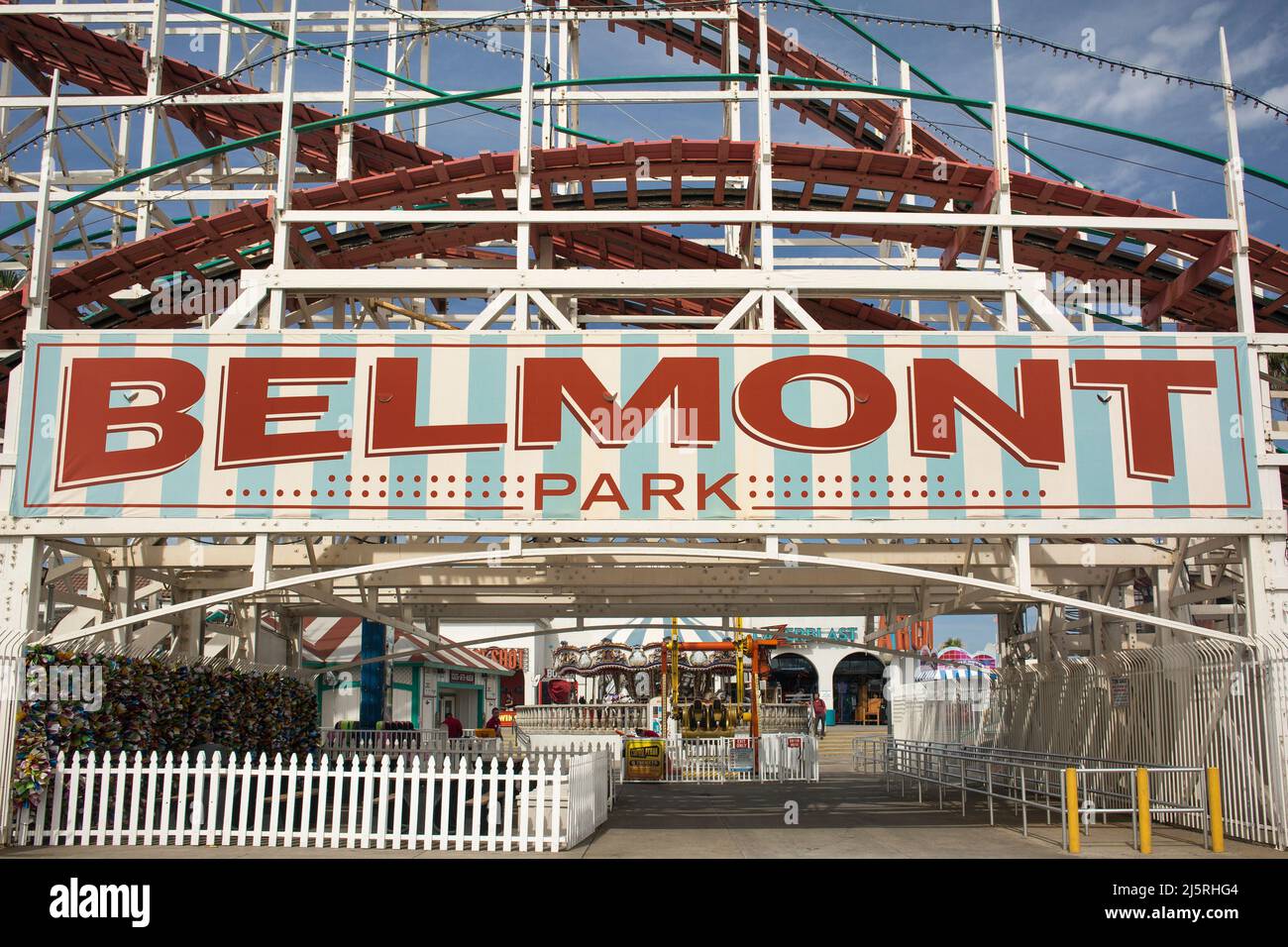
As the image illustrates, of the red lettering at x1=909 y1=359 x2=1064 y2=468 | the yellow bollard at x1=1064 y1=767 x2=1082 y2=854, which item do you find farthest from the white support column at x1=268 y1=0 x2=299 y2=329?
the yellow bollard at x1=1064 y1=767 x2=1082 y2=854

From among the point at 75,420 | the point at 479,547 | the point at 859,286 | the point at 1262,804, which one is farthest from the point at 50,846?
the point at 1262,804

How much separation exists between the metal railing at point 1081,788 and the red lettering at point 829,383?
15.5ft

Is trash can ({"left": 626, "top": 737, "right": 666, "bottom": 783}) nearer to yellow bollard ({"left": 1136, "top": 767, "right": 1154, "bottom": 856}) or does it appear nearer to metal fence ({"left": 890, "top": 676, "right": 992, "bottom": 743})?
metal fence ({"left": 890, "top": 676, "right": 992, "bottom": 743})

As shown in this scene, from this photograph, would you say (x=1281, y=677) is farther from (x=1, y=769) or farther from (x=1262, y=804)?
(x=1, y=769)

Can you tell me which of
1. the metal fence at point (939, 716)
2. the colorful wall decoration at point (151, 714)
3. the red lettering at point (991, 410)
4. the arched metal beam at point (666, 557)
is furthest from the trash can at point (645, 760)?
the red lettering at point (991, 410)

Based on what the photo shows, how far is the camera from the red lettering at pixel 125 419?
14000 mm

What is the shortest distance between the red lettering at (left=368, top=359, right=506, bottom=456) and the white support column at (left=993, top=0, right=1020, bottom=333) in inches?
273

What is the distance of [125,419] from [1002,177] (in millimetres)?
12137

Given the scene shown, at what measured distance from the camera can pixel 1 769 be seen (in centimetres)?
1290

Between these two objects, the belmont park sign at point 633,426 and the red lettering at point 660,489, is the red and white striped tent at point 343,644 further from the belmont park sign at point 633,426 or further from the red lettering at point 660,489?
the red lettering at point 660,489

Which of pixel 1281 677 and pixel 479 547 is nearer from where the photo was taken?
pixel 1281 677

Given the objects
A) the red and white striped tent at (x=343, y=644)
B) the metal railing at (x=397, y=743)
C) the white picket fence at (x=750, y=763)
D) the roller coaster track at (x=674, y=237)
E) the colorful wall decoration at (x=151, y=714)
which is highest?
the roller coaster track at (x=674, y=237)

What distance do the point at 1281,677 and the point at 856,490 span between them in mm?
5400

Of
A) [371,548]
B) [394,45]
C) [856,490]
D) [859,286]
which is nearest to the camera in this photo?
[856,490]
